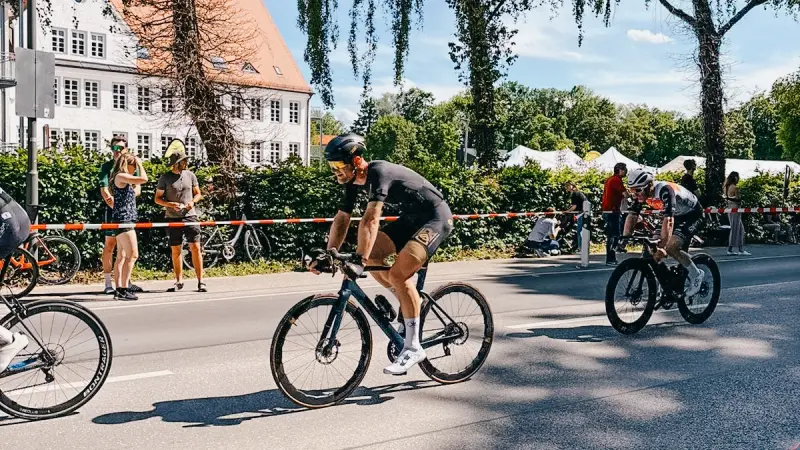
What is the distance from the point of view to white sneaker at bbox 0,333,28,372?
4656 millimetres

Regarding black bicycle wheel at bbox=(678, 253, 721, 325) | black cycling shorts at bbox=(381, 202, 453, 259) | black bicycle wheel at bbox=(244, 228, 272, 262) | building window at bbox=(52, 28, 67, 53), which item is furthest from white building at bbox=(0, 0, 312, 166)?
black cycling shorts at bbox=(381, 202, 453, 259)

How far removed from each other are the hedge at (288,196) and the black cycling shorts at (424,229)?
25.9 feet

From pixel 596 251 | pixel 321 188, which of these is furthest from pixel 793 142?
pixel 321 188

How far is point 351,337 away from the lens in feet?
17.7

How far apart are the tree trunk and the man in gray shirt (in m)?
16.0

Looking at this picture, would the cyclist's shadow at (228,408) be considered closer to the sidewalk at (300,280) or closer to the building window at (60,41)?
the sidewalk at (300,280)

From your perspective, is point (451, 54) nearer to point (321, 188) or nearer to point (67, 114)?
point (321, 188)

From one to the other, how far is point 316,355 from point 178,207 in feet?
21.1

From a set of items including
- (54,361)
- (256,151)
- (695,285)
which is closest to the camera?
(54,361)

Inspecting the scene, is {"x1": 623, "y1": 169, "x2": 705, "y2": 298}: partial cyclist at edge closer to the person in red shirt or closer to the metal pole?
the person in red shirt

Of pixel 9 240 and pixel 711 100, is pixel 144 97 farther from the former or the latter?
pixel 711 100

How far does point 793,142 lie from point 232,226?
6567cm

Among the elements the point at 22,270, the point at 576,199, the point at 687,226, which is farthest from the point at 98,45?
the point at 687,226

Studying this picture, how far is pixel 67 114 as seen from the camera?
54438 millimetres
